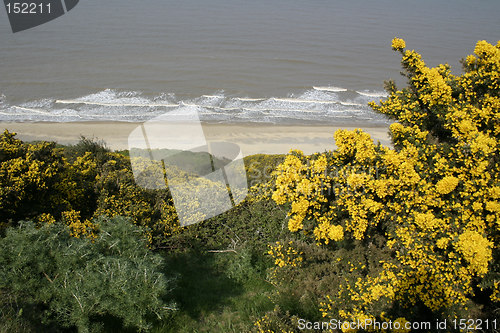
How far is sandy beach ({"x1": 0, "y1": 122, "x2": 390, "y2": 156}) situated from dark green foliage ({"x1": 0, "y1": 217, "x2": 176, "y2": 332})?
9.87 meters

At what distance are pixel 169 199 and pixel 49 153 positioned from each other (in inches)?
107

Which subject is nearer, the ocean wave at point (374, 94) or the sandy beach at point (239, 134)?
the sandy beach at point (239, 134)

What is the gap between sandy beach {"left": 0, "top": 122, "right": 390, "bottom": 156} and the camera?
15.9 metres

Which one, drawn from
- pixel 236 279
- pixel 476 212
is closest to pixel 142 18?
pixel 236 279

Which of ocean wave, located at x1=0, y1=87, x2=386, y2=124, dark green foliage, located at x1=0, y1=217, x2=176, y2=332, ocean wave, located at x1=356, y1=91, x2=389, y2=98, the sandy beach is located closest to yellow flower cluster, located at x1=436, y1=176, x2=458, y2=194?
dark green foliage, located at x1=0, y1=217, x2=176, y2=332

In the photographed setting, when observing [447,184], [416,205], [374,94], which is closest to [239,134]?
[374,94]

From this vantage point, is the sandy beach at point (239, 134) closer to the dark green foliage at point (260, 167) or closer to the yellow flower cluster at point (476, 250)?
the dark green foliage at point (260, 167)

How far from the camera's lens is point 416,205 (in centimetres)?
534

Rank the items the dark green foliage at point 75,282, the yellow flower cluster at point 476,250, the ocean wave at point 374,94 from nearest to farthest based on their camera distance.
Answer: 1. the yellow flower cluster at point 476,250
2. the dark green foliage at point 75,282
3. the ocean wave at point 374,94

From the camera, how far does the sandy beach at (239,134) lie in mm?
15938

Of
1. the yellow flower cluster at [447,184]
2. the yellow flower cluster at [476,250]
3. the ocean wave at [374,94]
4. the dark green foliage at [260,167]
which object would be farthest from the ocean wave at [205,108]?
the yellow flower cluster at [476,250]

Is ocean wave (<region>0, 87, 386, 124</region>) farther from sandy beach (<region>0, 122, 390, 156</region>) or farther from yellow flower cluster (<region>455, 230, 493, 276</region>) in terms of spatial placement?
yellow flower cluster (<region>455, 230, 493, 276</region>)

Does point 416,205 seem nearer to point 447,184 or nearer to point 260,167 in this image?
point 447,184

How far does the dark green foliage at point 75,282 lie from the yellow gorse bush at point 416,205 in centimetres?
220
